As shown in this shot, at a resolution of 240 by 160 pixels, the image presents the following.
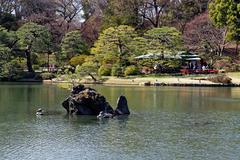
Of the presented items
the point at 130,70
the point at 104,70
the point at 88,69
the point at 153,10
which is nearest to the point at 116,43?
the point at 104,70

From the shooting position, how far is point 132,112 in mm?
34844

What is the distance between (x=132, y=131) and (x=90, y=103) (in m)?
5.99

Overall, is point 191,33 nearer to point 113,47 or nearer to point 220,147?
point 113,47

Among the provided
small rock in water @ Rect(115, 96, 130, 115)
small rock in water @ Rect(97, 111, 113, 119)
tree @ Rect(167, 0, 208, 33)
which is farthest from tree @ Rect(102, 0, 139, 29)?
small rock in water @ Rect(97, 111, 113, 119)

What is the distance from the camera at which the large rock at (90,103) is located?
32438 millimetres

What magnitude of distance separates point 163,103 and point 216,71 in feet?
82.5

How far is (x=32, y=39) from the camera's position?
6925 centimetres

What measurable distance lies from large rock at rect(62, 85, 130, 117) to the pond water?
0.83 metres

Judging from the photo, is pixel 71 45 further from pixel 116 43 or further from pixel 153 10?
pixel 153 10

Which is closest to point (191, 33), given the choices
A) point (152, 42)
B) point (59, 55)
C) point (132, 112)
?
point (152, 42)

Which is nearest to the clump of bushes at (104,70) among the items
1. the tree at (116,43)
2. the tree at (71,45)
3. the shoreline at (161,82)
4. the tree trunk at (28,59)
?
the tree at (116,43)

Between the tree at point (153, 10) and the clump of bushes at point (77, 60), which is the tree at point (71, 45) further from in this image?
the tree at point (153, 10)

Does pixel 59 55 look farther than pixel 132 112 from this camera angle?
Yes

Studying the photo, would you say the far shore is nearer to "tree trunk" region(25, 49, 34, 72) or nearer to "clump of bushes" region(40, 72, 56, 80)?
"clump of bushes" region(40, 72, 56, 80)
